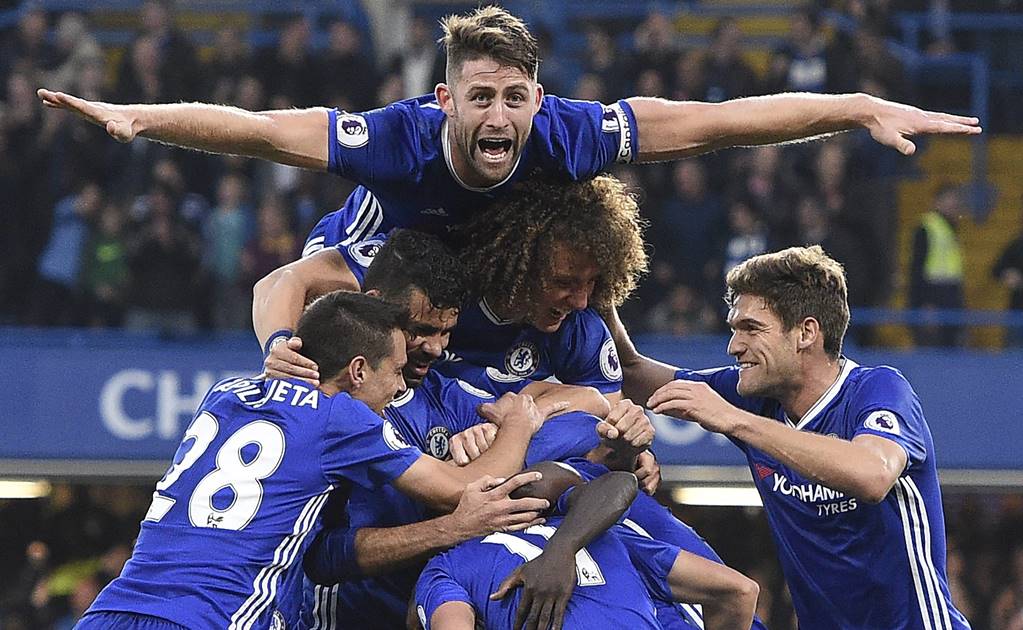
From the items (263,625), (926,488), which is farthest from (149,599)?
(926,488)

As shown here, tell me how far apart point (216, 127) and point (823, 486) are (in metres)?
2.06

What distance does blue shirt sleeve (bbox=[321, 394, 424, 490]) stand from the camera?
4.48 metres

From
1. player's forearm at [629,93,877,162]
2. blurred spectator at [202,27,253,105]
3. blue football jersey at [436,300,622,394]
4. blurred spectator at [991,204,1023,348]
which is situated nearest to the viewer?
player's forearm at [629,93,877,162]

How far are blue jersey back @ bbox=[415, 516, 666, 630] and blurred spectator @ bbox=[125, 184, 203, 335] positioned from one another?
21.5ft

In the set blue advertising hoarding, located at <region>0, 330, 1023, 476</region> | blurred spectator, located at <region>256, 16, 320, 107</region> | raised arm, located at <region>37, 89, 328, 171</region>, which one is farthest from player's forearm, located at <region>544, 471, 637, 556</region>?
blurred spectator, located at <region>256, 16, 320, 107</region>

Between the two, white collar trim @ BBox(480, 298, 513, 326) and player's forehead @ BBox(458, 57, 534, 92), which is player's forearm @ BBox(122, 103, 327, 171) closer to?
player's forehead @ BBox(458, 57, 534, 92)

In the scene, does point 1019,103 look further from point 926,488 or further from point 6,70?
point 926,488

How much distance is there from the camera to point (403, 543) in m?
4.62

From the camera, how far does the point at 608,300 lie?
5367 millimetres

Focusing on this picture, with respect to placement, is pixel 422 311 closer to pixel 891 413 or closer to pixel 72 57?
pixel 891 413

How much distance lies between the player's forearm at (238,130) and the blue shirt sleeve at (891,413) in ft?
5.89

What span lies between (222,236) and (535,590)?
7.13 m

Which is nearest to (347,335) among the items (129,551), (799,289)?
(799,289)

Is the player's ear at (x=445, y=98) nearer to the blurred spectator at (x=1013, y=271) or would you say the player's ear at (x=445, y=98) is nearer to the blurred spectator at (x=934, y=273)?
the blurred spectator at (x=934, y=273)
